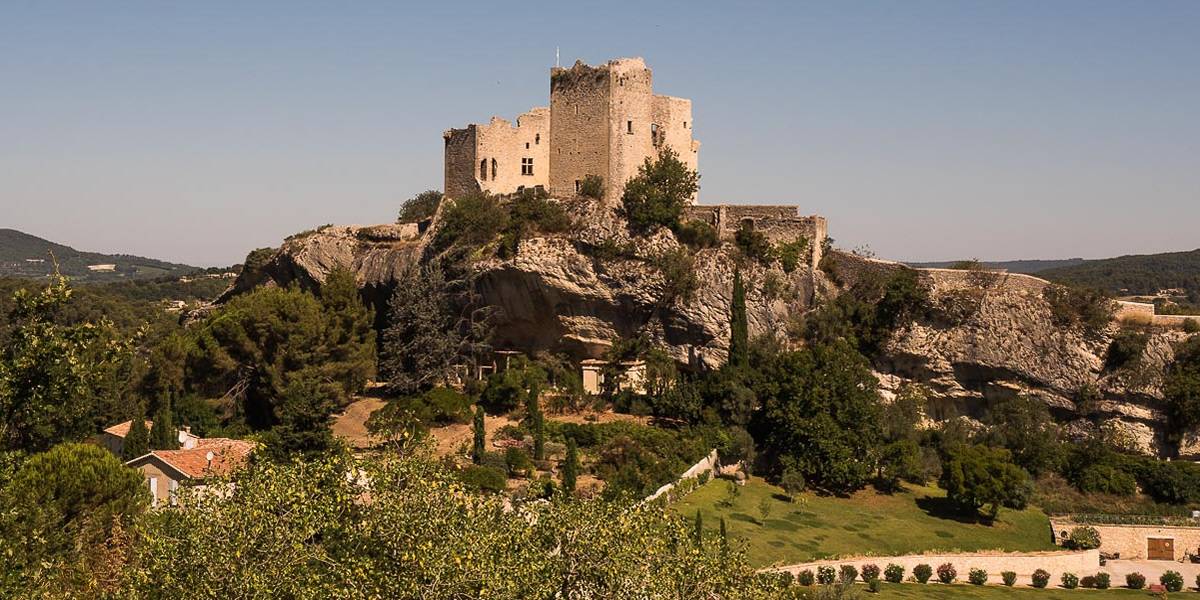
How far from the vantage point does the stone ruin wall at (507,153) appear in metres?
56.6

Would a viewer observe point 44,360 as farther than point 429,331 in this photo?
No

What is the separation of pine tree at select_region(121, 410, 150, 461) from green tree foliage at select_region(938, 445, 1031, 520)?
30.9 metres

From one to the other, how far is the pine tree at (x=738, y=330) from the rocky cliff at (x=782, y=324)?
88 centimetres

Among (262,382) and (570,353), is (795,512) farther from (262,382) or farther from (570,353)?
(262,382)

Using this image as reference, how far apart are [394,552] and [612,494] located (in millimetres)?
16266

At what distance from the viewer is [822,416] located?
47500mm

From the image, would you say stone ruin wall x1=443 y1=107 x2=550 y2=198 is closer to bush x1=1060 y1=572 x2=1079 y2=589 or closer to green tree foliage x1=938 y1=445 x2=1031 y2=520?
green tree foliage x1=938 y1=445 x2=1031 y2=520

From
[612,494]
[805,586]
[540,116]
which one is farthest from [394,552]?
[540,116]

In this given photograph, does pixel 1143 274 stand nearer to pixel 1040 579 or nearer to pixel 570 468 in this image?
pixel 1040 579

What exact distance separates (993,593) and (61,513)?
28626 millimetres

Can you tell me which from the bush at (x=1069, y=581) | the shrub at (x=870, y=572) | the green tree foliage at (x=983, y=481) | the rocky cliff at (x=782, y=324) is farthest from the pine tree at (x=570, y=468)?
the bush at (x=1069, y=581)

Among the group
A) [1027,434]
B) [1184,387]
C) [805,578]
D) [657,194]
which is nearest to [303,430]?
[805,578]

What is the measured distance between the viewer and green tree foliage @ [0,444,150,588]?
2144 cm

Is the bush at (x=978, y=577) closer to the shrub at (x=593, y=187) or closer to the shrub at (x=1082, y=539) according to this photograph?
the shrub at (x=1082, y=539)
